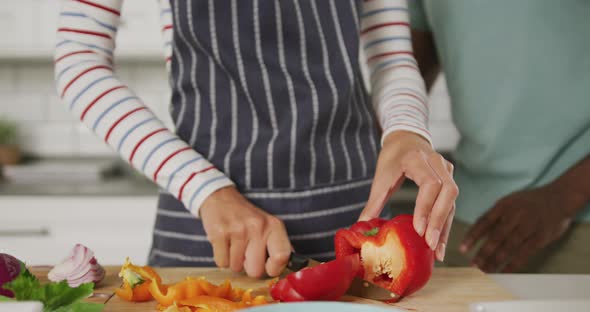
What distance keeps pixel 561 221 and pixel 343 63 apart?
0.54 meters

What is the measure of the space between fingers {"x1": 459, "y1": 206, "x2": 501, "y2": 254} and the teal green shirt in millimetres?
64

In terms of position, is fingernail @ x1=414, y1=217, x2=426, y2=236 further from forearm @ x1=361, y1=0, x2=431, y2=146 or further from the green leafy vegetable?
the green leafy vegetable

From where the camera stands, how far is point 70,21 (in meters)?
0.86

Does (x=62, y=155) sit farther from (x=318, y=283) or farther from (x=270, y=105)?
(x=318, y=283)

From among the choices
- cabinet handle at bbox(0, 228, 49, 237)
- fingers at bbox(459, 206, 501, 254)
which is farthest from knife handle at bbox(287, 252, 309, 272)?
cabinet handle at bbox(0, 228, 49, 237)

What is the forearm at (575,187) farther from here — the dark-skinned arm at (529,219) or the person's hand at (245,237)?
the person's hand at (245,237)

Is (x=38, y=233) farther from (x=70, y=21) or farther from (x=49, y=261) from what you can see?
(x=70, y=21)

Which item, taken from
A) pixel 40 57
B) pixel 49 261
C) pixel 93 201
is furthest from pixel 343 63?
pixel 40 57

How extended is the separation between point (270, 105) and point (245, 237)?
0.76 feet

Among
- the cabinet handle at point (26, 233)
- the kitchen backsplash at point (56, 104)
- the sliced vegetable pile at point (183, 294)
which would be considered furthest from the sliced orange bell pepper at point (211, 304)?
the kitchen backsplash at point (56, 104)

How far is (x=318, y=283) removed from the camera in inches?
26.4

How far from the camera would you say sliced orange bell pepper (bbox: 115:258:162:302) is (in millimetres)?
710

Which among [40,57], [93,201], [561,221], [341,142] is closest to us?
[341,142]

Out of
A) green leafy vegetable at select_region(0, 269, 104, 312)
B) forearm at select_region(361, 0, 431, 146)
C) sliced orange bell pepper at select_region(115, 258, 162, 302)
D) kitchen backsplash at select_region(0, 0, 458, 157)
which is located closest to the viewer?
green leafy vegetable at select_region(0, 269, 104, 312)
